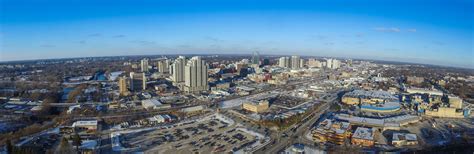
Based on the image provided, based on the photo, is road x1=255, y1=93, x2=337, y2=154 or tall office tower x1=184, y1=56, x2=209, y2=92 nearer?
road x1=255, y1=93, x2=337, y2=154

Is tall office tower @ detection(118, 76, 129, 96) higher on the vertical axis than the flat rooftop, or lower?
higher

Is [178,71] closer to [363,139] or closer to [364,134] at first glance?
[364,134]

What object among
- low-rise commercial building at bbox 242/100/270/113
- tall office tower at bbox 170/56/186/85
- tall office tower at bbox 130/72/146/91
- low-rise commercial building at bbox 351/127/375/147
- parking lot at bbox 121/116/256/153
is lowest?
parking lot at bbox 121/116/256/153

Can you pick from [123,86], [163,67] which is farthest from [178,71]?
[163,67]

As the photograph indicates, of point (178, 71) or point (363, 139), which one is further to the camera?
point (178, 71)

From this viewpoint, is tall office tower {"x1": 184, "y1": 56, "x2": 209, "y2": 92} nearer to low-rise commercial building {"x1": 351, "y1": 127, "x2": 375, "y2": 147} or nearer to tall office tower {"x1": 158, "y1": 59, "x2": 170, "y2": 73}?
tall office tower {"x1": 158, "y1": 59, "x2": 170, "y2": 73}

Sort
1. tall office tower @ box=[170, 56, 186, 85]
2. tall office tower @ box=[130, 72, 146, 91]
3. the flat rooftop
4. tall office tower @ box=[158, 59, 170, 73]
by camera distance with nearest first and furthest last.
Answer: the flat rooftop → tall office tower @ box=[130, 72, 146, 91] → tall office tower @ box=[170, 56, 186, 85] → tall office tower @ box=[158, 59, 170, 73]

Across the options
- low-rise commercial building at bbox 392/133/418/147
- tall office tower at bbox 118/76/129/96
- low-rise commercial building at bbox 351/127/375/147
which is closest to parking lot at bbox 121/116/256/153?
low-rise commercial building at bbox 351/127/375/147
